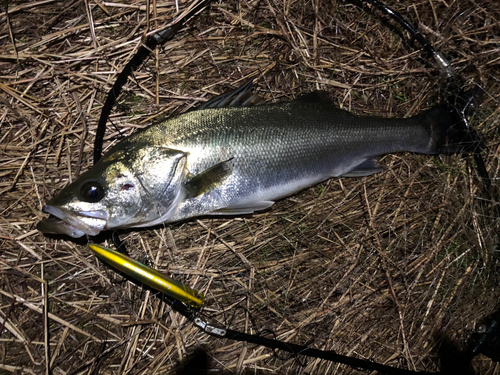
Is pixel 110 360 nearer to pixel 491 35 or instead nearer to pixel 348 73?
pixel 348 73

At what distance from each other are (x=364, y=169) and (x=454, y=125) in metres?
→ 1.03

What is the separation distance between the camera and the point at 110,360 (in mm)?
2891

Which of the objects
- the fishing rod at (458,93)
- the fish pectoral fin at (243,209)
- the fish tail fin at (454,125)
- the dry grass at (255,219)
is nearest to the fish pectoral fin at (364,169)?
the dry grass at (255,219)

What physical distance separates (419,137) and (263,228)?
5.88 feet

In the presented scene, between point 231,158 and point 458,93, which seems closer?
point 231,158

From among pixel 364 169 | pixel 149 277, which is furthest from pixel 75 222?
pixel 364 169

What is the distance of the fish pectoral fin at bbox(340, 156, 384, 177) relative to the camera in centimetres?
305

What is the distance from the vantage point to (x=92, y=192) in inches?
97.4

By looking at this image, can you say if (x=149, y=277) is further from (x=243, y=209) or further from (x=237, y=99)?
(x=237, y=99)

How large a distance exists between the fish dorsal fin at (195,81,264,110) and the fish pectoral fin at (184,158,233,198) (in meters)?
0.59

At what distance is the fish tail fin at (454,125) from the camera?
3086 millimetres

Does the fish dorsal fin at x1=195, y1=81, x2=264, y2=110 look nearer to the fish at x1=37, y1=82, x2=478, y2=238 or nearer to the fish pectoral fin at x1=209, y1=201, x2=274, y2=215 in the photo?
the fish at x1=37, y1=82, x2=478, y2=238

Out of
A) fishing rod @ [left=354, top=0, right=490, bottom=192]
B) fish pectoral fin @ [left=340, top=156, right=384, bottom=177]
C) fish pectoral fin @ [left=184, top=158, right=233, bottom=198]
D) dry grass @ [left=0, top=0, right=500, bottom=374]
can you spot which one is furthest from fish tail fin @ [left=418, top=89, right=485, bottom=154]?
fish pectoral fin @ [left=184, top=158, right=233, bottom=198]

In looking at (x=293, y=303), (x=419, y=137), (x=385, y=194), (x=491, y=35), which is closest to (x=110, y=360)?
(x=293, y=303)
